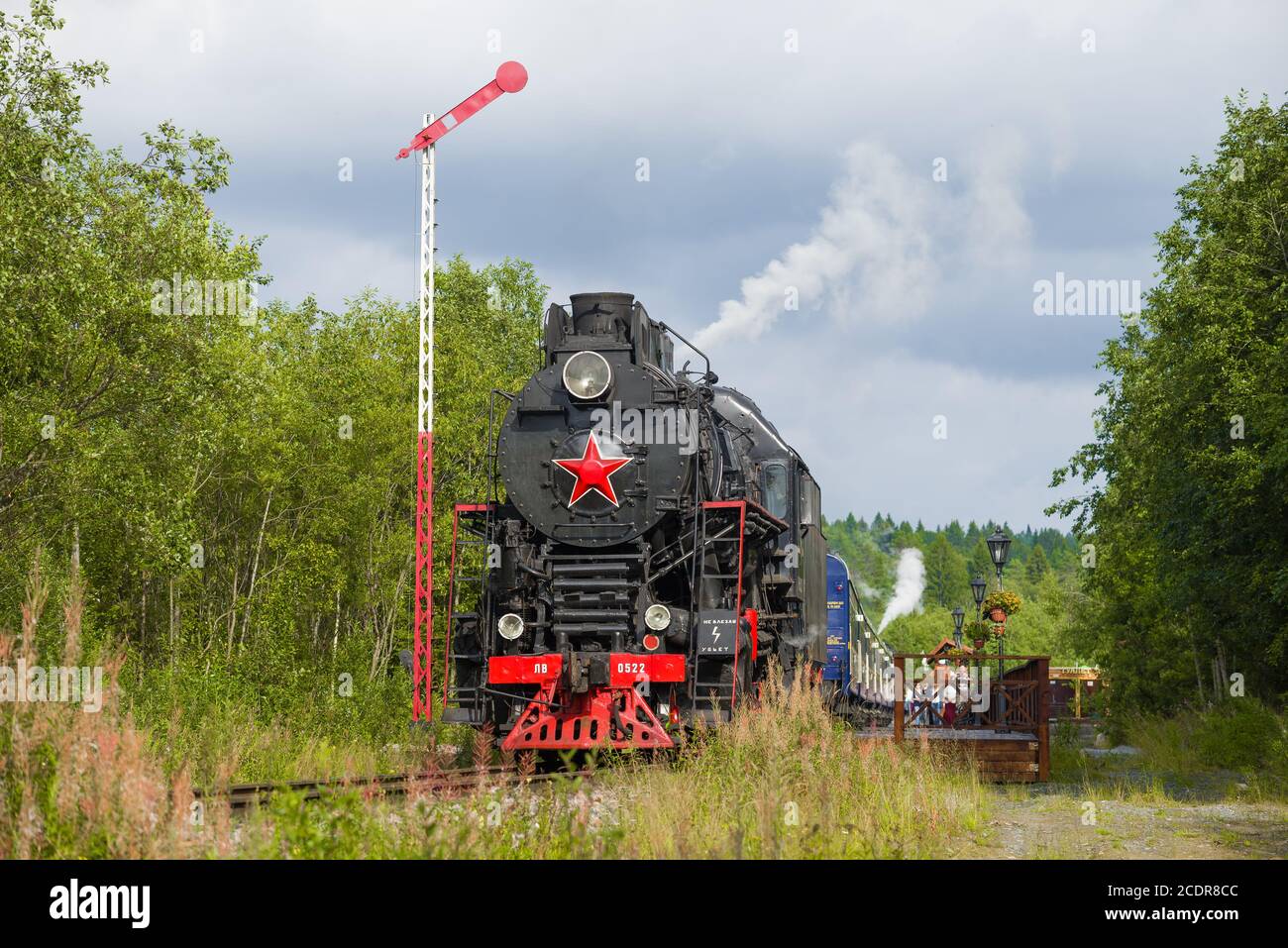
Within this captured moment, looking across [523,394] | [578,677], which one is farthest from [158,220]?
[578,677]

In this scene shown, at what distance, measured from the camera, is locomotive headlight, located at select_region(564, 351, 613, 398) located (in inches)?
553

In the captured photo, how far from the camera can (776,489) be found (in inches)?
663

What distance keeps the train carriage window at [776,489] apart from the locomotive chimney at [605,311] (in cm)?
323

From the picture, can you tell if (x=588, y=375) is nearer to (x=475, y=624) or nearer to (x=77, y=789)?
(x=475, y=624)

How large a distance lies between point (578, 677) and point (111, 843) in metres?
7.19

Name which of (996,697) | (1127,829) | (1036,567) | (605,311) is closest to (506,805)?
(1127,829)

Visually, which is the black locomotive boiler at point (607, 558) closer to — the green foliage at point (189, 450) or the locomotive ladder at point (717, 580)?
the locomotive ladder at point (717, 580)

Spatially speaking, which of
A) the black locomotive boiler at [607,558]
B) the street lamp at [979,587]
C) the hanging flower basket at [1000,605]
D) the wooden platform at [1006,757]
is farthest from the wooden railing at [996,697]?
the street lamp at [979,587]

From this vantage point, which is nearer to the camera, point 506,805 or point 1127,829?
point 506,805

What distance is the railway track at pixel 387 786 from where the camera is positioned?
6.96 metres

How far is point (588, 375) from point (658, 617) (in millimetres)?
2734

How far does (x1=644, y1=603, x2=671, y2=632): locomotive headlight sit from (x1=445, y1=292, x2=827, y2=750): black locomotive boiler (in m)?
0.01
